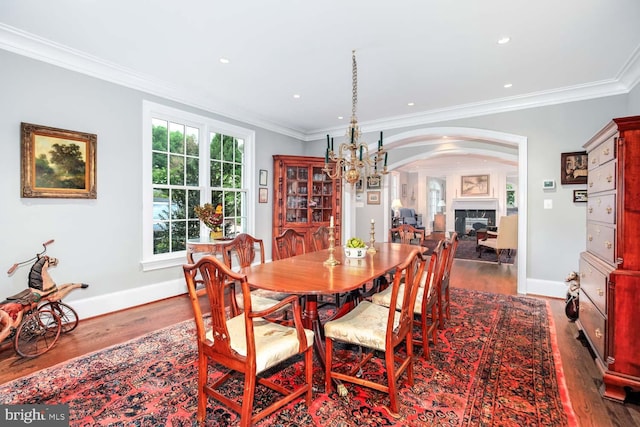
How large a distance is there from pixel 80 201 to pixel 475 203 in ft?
39.3

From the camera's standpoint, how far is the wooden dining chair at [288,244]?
10.5 ft

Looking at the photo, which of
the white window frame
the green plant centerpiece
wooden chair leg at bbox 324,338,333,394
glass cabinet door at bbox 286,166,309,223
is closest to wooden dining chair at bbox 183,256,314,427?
wooden chair leg at bbox 324,338,333,394

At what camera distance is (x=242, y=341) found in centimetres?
166

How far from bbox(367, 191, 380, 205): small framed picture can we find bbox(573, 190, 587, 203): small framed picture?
13.8 feet

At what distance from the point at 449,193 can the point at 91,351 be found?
12107 mm

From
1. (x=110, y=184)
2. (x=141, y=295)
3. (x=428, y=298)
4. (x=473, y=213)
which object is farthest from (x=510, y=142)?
(x=473, y=213)

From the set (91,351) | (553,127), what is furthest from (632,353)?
(91,351)

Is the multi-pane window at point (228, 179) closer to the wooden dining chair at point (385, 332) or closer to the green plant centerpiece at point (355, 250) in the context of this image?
the green plant centerpiece at point (355, 250)

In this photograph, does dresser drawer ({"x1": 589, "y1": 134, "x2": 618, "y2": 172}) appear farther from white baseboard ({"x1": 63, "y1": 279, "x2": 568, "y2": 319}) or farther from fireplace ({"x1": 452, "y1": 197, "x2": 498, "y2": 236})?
fireplace ({"x1": 452, "y1": 197, "x2": 498, "y2": 236})

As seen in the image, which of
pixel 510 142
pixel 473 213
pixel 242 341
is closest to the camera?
pixel 242 341

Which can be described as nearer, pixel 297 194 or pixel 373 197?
pixel 297 194

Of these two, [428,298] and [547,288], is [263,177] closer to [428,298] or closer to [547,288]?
[428,298]

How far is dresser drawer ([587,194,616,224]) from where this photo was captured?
2094 mm

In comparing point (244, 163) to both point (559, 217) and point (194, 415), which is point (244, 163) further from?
point (559, 217)
